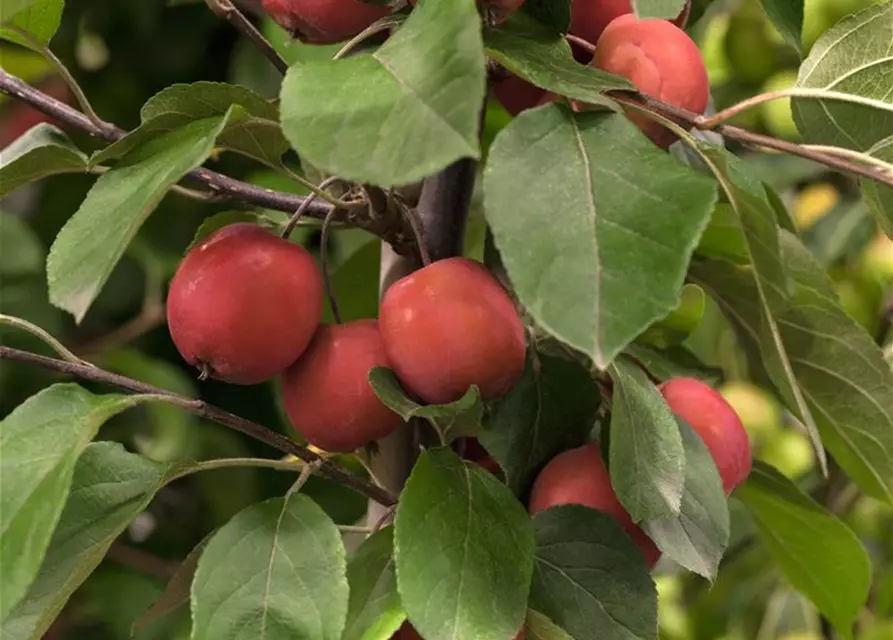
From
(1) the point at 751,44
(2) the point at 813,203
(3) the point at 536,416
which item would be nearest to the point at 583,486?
(3) the point at 536,416

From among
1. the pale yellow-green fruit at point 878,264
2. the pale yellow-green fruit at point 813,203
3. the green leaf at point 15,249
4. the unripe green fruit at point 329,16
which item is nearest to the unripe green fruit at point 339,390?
the unripe green fruit at point 329,16

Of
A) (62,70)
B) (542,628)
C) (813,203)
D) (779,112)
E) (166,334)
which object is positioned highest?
(62,70)

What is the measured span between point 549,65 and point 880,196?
0.16 m

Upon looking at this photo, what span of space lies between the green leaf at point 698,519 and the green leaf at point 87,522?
18 cm

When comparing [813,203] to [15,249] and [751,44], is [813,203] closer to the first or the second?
[751,44]

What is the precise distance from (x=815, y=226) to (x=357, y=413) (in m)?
0.80

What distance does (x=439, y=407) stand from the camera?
1.02 ft

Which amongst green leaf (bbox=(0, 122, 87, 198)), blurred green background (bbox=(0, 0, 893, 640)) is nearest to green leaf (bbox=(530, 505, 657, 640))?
green leaf (bbox=(0, 122, 87, 198))

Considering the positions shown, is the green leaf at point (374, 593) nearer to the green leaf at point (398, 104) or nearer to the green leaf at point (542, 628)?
the green leaf at point (542, 628)

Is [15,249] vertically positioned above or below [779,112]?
below

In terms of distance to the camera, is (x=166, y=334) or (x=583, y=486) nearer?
(x=583, y=486)

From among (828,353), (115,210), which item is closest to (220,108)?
(115,210)

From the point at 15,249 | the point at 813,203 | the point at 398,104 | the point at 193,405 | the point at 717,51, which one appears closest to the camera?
the point at 398,104

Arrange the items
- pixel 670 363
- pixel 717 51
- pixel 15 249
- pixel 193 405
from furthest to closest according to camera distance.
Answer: pixel 717 51 → pixel 15 249 → pixel 670 363 → pixel 193 405
